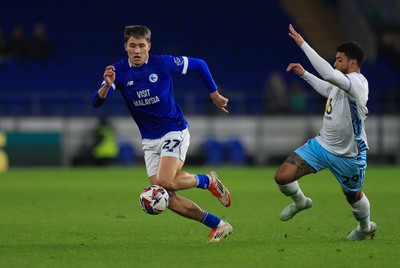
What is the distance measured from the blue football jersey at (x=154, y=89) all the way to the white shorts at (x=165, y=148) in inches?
2.4

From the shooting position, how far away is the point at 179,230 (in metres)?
11.4

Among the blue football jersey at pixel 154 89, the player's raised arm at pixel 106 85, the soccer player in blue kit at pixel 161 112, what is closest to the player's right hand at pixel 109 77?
the player's raised arm at pixel 106 85

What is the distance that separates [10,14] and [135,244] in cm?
2289

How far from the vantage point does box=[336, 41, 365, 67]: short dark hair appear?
10008mm

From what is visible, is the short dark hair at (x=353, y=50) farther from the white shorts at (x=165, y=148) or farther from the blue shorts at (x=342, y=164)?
the white shorts at (x=165, y=148)

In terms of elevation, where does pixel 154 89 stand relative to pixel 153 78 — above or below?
below

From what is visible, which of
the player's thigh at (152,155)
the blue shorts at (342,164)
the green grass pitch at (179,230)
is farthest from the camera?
the blue shorts at (342,164)

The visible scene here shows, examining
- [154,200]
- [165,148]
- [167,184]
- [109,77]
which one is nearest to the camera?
[154,200]

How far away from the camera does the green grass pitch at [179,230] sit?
336 inches

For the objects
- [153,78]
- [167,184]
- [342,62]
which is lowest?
[167,184]

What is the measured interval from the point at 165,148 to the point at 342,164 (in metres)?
1.83

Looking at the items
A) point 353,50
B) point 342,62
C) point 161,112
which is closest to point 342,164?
point 342,62

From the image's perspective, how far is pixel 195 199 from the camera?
16.7 m

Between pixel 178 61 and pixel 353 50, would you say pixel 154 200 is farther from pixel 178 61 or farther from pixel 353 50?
pixel 353 50
